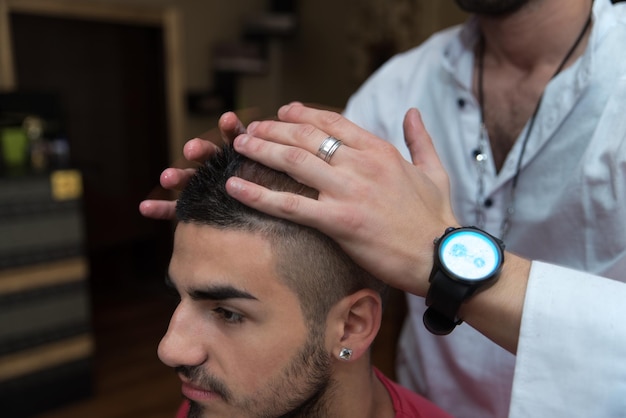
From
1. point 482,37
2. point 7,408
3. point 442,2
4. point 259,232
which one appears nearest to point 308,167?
point 259,232

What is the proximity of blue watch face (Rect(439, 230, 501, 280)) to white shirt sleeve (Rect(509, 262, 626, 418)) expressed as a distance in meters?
0.06

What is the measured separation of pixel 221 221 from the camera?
93 centimetres

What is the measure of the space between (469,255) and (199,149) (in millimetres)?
500

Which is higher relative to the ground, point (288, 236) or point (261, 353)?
point (288, 236)

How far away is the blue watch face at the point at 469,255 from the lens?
0.78 m

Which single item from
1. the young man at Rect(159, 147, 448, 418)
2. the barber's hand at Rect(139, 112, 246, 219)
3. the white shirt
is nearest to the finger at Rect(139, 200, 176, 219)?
the barber's hand at Rect(139, 112, 246, 219)

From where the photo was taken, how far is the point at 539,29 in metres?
1.23

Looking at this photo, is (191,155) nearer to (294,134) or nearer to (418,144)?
(294,134)

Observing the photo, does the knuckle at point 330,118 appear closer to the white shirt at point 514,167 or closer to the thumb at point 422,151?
the thumb at point 422,151

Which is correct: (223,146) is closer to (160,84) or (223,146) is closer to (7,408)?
(7,408)

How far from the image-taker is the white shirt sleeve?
2.48 ft

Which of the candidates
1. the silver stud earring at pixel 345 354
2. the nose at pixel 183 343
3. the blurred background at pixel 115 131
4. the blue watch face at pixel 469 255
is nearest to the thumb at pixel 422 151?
the blue watch face at pixel 469 255

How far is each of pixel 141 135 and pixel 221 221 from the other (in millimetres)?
3992

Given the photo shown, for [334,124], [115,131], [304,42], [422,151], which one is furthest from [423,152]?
[304,42]
